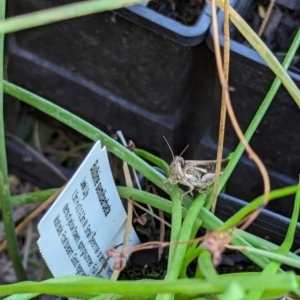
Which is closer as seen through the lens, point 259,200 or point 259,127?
point 259,200

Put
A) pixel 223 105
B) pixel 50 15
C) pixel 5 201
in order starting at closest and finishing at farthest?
1. pixel 50 15
2. pixel 223 105
3. pixel 5 201

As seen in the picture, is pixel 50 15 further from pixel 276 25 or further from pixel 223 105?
pixel 276 25

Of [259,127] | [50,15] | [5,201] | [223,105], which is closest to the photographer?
[50,15]

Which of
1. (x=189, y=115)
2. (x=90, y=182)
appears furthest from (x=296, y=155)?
(x=90, y=182)

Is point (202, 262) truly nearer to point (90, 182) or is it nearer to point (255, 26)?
point (90, 182)

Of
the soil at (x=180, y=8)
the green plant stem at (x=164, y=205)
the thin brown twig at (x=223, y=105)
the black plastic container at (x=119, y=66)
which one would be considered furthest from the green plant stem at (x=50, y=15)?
the soil at (x=180, y=8)

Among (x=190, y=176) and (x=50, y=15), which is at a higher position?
(x=50, y=15)

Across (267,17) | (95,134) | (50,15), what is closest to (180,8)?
(267,17)
